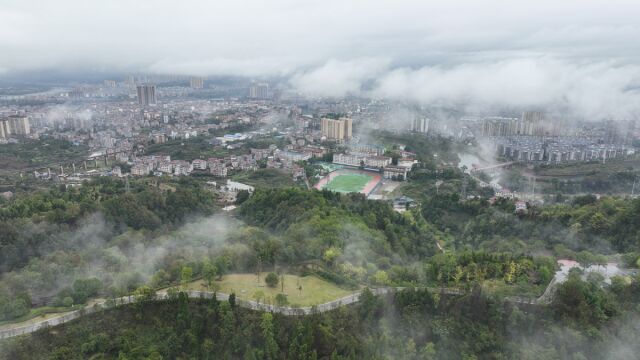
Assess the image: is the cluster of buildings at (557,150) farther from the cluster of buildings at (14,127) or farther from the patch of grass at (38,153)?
the cluster of buildings at (14,127)

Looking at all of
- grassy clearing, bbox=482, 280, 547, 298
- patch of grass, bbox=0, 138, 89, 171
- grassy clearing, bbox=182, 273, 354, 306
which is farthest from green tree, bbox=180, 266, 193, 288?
patch of grass, bbox=0, 138, 89, 171

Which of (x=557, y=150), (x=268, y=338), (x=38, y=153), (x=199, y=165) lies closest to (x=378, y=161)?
(x=199, y=165)

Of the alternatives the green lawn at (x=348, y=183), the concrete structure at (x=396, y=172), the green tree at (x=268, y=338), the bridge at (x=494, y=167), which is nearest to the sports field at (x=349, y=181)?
the green lawn at (x=348, y=183)

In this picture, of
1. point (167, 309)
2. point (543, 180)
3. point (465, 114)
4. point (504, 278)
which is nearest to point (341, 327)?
point (167, 309)

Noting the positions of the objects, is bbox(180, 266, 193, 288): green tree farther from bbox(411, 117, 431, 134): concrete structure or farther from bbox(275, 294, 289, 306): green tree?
bbox(411, 117, 431, 134): concrete structure

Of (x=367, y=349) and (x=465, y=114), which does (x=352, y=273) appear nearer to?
(x=367, y=349)

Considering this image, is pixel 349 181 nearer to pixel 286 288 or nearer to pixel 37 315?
pixel 286 288
